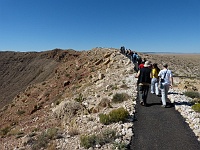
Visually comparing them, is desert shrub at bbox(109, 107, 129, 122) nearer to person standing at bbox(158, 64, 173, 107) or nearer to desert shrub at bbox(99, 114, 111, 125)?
desert shrub at bbox(99, 114, 111, 125)

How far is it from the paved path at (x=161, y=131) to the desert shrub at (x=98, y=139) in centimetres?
80

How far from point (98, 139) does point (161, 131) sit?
2.36 m

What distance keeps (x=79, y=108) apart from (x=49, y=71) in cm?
4171

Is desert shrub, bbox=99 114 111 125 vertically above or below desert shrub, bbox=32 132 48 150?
above

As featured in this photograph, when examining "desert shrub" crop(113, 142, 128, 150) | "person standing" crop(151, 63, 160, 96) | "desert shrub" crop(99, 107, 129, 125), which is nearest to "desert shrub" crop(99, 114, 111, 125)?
"desert shrub" crop(99, 107, 129, 125)

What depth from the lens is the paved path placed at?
7337 millimetres

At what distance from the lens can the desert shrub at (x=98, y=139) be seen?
7789mm

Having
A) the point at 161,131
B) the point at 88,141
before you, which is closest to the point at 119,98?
the point at 161,131

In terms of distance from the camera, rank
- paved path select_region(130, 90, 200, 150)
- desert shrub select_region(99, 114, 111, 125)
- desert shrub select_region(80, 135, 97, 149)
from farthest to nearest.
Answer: desert shrub select_region(99, 114, 111, 125)
desert shrub select_region(80, 135, 97, 149)
paved path select_region(130, 90, 200, 150)

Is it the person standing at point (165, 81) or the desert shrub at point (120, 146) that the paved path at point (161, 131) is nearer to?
the desert shrub at point (120, 146)

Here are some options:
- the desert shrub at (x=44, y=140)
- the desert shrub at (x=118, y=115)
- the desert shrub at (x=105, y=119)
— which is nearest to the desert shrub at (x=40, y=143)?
the desert shrub at (x=44, y=140)

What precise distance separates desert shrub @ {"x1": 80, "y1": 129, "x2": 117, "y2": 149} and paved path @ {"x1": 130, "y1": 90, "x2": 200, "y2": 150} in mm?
796

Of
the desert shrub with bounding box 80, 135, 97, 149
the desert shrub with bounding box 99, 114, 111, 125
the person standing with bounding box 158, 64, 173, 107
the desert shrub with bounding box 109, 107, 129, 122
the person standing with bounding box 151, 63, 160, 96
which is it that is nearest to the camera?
the desert shrub with bounding box 80, 135, 97, 149

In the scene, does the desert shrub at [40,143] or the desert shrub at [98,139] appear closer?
the desert shrub at [98,139]
